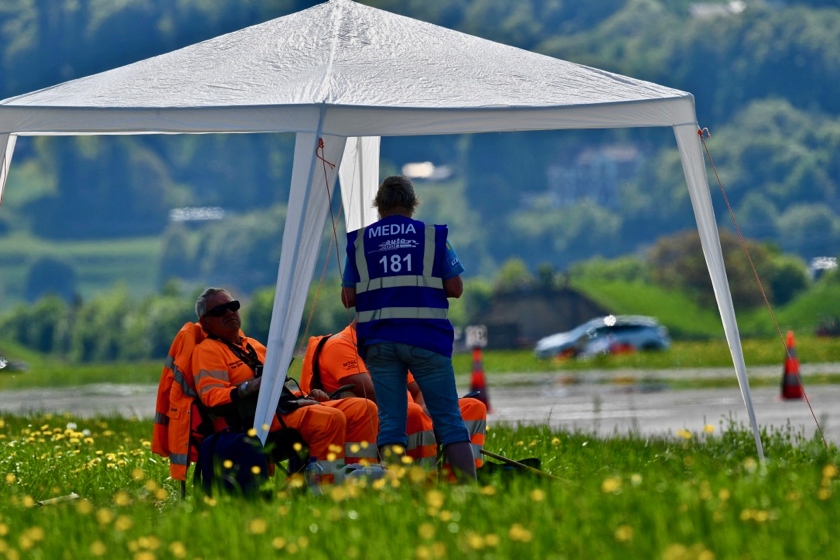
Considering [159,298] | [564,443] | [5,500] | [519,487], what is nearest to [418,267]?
[519,487]

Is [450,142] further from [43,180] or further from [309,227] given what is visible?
[309,227]

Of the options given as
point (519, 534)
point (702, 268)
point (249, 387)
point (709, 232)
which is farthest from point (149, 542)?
point (702, 268)

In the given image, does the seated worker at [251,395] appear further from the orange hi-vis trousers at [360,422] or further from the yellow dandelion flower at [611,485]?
the yellow dandelion flower at [611,485]

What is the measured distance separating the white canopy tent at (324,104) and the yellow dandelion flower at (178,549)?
60.5 inches

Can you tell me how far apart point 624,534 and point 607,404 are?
44.8ft

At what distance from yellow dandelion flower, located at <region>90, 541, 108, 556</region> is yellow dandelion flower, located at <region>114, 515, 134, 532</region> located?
0.38 ft

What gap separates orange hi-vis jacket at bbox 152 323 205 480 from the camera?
6.52 m

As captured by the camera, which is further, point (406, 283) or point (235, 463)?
point (406, 283)

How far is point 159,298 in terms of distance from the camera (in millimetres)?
118625

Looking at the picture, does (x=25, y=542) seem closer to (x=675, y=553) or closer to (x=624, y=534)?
(x=624, y=534)

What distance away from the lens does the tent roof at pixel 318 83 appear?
21.9 ft

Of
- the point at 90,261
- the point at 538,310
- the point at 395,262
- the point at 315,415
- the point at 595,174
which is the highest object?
the point at 595,174

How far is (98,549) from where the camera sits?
4.61m

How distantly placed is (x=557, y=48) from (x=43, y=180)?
249 feet
